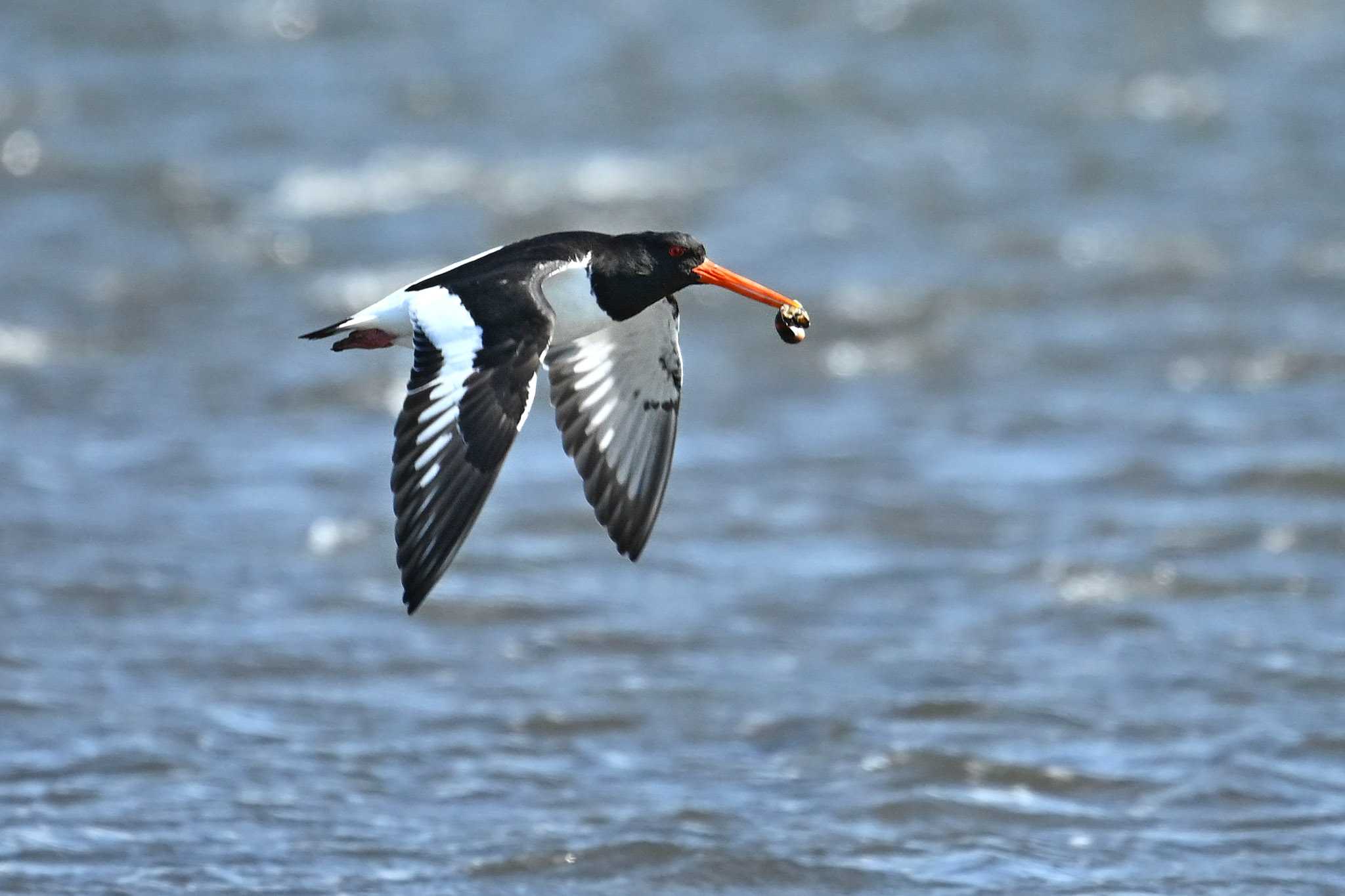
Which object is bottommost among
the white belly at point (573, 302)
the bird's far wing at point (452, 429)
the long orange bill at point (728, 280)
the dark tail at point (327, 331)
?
the bird's far wing at point (452, 429)

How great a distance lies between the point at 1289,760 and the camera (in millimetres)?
7578

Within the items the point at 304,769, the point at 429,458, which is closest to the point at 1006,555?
the point at 304,769

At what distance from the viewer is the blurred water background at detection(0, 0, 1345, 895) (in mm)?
7164

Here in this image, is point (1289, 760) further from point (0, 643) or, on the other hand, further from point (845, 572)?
point (0, 643)

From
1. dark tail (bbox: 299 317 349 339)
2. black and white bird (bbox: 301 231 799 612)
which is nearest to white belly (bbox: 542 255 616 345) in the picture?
black and white bird (bbox: 301 231 799 612)

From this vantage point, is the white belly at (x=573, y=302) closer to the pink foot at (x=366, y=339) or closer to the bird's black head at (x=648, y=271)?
the bird's black head at (x=648, y=271)

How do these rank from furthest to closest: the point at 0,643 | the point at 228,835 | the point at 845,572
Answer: the point at 845,572 → the point at 0,643 → the point at 228,835

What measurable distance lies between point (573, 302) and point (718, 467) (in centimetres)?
391

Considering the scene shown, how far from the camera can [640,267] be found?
22.2 feet

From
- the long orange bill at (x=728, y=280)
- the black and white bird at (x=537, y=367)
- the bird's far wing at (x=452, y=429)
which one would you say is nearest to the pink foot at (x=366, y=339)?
the black and white bird at (x=537, y=367)

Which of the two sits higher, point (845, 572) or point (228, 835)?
point (845, 572)

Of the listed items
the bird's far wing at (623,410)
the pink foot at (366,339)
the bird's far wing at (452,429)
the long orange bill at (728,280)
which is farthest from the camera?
the bird's far wing at (623,410)

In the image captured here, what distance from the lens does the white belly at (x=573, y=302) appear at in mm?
6746

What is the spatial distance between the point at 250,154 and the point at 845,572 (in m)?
7.69
